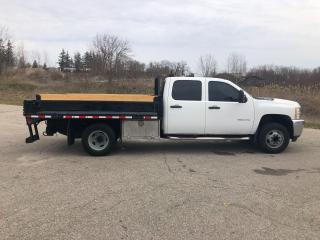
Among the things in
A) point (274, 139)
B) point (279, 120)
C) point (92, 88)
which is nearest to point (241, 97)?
point (279, 120)

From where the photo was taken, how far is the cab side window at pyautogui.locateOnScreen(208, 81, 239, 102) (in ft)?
35.0

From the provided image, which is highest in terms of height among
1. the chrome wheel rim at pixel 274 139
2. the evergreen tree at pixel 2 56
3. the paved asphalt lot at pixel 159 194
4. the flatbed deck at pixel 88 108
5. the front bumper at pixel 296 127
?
the evergreen tree at pixel 2 56

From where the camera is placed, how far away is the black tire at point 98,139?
1023 centimetres

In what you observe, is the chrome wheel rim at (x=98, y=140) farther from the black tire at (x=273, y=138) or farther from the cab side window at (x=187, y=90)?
the black tire at (x=273, y=138)

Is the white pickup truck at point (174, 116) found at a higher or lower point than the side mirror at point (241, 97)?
lower

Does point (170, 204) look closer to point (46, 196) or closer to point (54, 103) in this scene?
point (46, 196)

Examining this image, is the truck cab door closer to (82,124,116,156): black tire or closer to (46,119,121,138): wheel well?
(46,119,121,138): wheel well

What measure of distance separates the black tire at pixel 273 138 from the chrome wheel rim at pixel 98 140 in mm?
3704

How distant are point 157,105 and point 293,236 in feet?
18.6

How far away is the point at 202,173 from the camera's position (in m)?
8.51

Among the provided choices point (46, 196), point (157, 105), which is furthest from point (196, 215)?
point (157, 105)

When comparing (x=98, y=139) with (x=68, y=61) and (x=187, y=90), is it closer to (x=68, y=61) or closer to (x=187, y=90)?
(x=187, y=90)

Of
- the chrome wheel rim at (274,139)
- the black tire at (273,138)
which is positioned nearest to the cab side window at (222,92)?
the black tire at (273,138)

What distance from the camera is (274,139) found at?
35.6 feet
